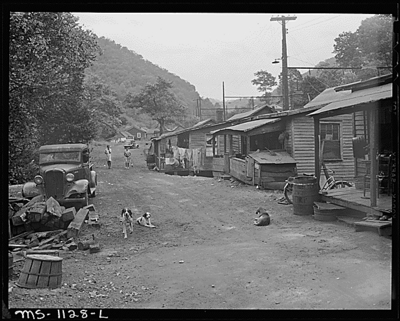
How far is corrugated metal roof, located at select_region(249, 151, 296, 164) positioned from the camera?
11.5 m

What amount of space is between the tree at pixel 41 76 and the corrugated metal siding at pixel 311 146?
6.97 meters

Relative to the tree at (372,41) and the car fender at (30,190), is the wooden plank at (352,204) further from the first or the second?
the car fender at (30,190)

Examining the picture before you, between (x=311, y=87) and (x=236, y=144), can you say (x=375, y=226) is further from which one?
(x=236, y=144)

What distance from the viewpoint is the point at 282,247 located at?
18.1 feet

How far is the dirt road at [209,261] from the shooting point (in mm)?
3822

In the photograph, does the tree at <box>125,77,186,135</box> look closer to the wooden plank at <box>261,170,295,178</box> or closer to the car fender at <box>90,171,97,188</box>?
the car fender at <box>90,171,97,188</box>

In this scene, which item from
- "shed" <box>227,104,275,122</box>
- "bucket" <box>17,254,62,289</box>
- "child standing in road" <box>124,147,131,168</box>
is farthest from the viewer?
"shed" <box>227,104,275,122</box>

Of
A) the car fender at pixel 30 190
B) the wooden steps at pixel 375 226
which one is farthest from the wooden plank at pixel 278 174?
the car fender at pixel 30 190

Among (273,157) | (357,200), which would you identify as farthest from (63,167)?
(273,157)

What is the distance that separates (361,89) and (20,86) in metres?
6.12

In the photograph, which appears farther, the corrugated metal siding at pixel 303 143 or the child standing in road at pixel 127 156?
the corrugated metal siding at pixel 303 143

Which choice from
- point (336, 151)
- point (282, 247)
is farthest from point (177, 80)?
point (336, 151)

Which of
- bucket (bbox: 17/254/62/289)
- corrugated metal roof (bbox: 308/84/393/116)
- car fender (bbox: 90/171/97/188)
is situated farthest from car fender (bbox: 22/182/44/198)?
corrugated metal roof (bbox: 308/84/393/116)

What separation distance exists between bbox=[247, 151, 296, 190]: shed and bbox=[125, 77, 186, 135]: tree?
4442 mm
